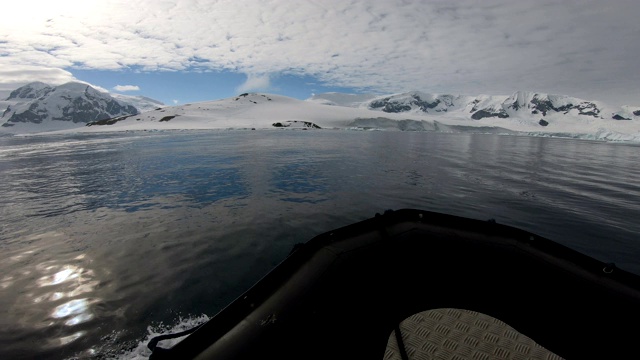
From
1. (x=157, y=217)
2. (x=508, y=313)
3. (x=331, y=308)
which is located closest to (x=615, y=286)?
(x=508, y=313)

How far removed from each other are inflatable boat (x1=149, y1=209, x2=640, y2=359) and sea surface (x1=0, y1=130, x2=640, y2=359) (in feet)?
6.79

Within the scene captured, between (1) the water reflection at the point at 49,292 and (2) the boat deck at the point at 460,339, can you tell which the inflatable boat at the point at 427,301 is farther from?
(1) the water reflection at the point at 49,292

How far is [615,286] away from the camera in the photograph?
2602mm

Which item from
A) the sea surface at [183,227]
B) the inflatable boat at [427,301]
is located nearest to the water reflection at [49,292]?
the sea surface at [183,227]

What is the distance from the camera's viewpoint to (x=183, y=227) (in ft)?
24.2

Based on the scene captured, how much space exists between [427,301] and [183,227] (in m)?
6.16

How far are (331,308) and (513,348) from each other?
6.07ft

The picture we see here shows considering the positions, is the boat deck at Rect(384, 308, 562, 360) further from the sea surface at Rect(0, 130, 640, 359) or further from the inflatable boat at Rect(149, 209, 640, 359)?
the sea surface at Rect(0, 130, 640, 359)

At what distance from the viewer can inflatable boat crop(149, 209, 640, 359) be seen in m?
2.26

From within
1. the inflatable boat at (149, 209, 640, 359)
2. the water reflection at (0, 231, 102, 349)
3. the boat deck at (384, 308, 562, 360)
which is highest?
the inflatable boat at (149, 209, 640, 359)

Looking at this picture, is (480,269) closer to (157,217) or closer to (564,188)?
(157,217)

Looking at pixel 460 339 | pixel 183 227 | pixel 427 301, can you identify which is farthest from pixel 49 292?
pixel 460 339

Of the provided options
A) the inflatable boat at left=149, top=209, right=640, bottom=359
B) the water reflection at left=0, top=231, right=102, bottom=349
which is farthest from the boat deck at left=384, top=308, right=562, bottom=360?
the water reflection at left=0, top=231, right=102, bottom=349

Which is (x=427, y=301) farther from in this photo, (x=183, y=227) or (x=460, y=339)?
(x=183, y=227)
